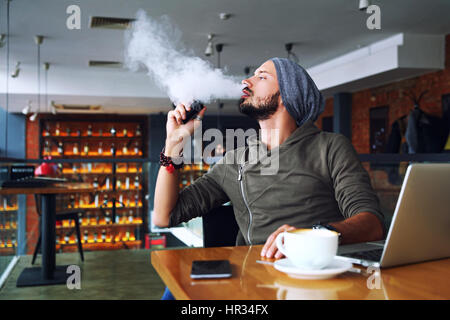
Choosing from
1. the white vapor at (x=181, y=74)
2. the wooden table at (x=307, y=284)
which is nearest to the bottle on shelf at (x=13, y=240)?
the white vapor at (x=181, y=74)

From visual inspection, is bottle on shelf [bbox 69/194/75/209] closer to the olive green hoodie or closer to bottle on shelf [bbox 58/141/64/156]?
the olive green hoodie

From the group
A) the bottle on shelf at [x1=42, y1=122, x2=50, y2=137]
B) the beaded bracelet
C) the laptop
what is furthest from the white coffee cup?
the bottle on shelf at [x1=42, y1=122, x2=50, y2=137]

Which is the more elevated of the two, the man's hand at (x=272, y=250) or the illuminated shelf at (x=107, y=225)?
the man's hand at (x=272, y=250)

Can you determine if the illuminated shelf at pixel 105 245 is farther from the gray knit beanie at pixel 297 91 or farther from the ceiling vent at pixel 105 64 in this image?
the ceiling vent at pixel 105 64

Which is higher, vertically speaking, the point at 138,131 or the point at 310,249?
the point at 138,131

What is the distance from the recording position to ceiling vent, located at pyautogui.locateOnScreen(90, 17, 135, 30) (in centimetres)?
514

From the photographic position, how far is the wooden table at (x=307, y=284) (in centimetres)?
73

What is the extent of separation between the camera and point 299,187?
4.69 feet

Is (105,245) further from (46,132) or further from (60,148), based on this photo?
(46,132)

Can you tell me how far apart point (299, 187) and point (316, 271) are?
2.05 ft

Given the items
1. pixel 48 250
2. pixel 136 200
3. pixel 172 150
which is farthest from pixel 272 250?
pixel 136 200

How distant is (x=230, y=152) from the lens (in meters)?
1.67

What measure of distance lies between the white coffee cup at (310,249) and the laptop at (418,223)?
0.12 m
